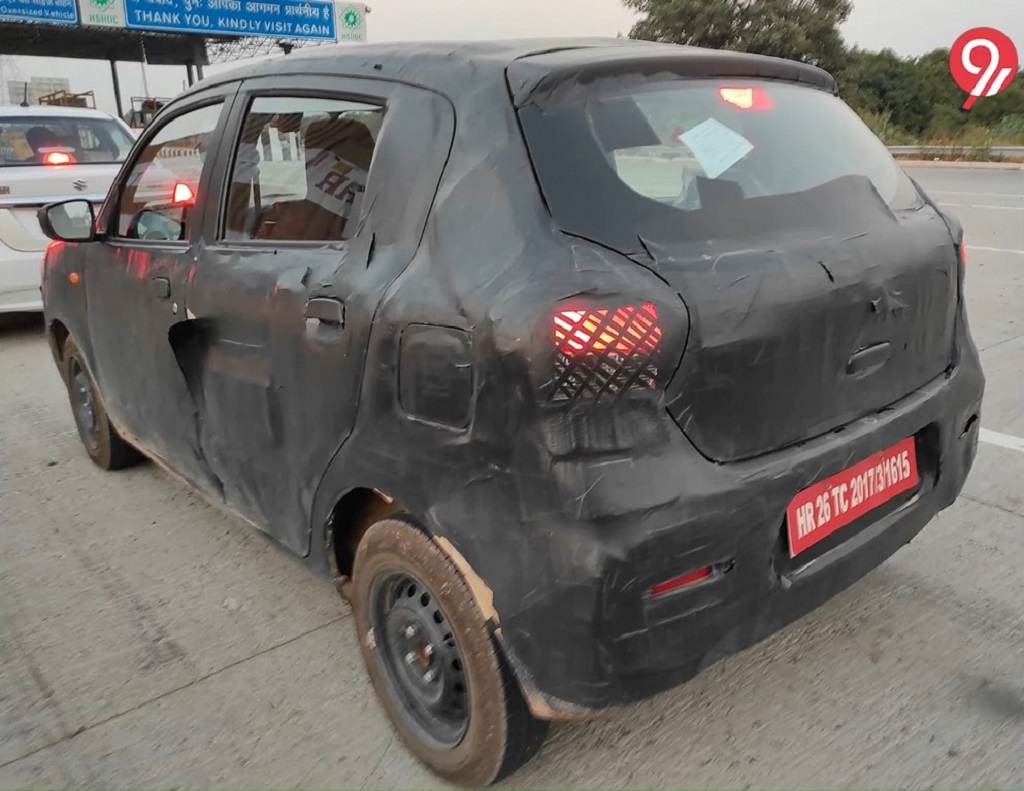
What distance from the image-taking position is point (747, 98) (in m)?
2.29

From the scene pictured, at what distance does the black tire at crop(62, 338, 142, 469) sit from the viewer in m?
4.06

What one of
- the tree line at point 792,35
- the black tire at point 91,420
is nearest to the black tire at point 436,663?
the black tire at point 91,420

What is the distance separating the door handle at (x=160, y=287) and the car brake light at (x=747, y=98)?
186 centimetres

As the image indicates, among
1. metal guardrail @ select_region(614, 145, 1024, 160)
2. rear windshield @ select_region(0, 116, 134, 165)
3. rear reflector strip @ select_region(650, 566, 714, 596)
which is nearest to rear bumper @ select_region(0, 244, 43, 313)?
rear windshield @ select_region(0, 116, 134, 165)

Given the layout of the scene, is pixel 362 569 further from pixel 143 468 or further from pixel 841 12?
pixel 841 12

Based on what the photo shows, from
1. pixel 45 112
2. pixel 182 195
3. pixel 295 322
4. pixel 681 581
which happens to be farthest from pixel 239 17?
pixel 681 581

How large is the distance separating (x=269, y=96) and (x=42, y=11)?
28.5 metres

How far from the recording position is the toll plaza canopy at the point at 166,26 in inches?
1048

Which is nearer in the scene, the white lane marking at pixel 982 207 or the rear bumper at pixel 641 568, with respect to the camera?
the rear bumper at pixel 641 568

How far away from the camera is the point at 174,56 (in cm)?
3772

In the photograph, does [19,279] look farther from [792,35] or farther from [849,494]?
[792,35]

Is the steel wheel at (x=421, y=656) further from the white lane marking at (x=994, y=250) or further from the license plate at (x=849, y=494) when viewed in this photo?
the white lane marking at (x=994, y=250)

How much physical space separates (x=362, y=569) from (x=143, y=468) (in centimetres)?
253

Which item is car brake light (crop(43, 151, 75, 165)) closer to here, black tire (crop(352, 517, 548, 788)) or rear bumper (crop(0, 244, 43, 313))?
rear bumper (crop(0, 244, 43, 313))
